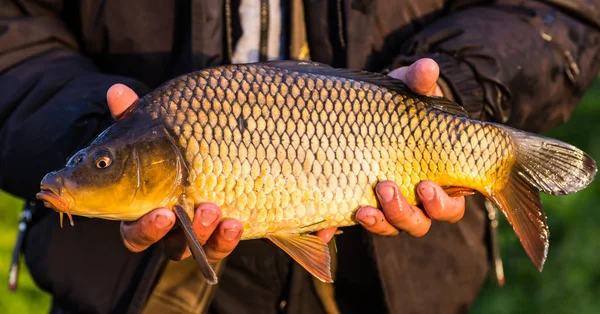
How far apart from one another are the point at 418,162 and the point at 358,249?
54cm

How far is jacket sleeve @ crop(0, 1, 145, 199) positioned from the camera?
2059mm

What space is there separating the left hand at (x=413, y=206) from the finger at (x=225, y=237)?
0.86 feet

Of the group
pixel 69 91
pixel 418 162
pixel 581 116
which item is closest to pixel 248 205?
pixel 418 162

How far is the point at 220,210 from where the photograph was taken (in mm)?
1744

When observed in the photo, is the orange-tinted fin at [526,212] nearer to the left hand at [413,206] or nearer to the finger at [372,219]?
the left hand at [413,206]

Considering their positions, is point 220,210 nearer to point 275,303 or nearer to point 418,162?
point 418,162

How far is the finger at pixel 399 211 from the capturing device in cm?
178

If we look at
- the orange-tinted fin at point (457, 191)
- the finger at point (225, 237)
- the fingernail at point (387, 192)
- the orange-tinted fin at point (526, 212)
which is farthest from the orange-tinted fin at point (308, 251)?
the orange-tinted fin at point (526, 212)

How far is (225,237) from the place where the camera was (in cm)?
176

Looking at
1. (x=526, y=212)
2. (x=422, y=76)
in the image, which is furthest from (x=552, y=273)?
(x=422, y=76)

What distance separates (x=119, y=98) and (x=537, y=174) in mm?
980

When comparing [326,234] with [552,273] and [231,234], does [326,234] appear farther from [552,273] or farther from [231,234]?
[552,273]

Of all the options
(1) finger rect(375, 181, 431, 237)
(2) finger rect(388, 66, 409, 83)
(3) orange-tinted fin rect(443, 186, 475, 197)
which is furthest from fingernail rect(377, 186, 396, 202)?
(2) finger rect(388, 66, 409, 83)

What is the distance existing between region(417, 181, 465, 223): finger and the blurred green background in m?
2.22
